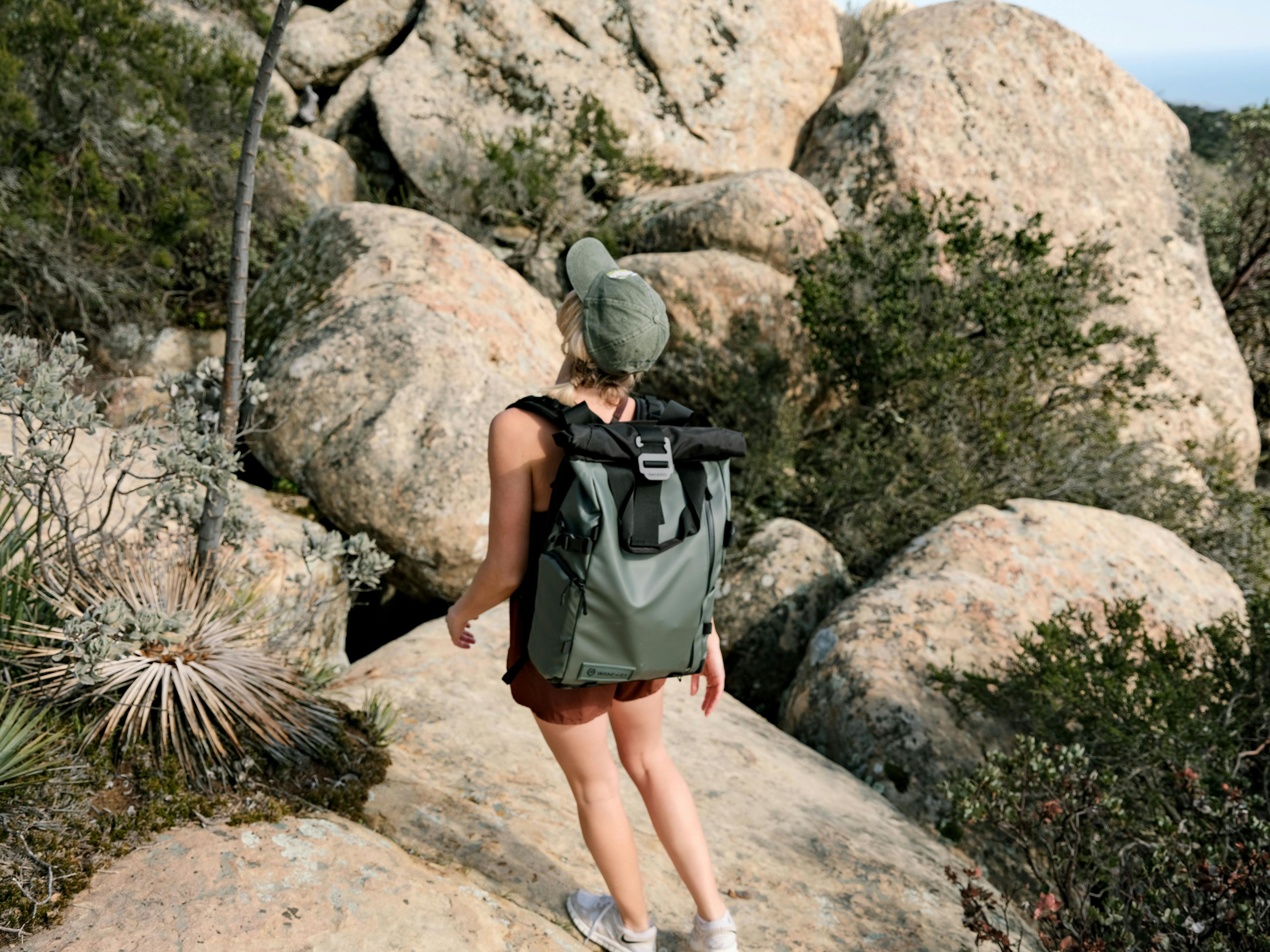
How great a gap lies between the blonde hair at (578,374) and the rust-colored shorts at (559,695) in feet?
1.90

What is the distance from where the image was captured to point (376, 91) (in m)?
9.68

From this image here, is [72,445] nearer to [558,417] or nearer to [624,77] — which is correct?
[558,417]

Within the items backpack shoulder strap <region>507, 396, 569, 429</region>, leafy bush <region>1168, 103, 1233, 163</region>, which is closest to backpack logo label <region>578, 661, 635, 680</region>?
backpack shoulder strap <region>507, 396, 569, 429</region>

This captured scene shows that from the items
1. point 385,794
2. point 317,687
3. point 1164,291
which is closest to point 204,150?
point 317,687

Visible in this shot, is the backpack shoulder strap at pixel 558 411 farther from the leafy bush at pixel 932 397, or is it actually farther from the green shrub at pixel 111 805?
the leafy bush at pixel 932 397

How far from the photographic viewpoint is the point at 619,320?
2.18 meters

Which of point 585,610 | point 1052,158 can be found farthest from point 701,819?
point 1052,158

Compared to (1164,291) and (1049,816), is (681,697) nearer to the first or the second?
(1049,816)

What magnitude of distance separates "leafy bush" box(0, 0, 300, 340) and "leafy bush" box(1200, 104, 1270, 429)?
1144cm

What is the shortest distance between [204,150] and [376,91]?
237 centimetres

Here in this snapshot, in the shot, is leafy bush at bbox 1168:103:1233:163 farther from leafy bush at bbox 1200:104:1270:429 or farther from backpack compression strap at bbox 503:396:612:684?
backpack compression strap at bbox 503:396:612:684

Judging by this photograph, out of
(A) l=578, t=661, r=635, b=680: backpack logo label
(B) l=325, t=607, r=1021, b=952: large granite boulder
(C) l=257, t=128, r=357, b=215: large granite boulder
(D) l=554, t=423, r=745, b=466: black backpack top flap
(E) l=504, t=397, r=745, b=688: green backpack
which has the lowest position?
(B) l=325, t=607, r=1021, b=952: large granite boulder

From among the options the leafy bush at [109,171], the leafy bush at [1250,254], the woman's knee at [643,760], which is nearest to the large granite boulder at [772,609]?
the woman's knee at [643,760]

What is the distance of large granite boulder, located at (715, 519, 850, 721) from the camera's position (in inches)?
231
